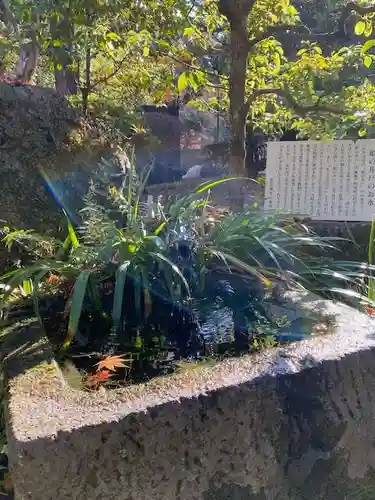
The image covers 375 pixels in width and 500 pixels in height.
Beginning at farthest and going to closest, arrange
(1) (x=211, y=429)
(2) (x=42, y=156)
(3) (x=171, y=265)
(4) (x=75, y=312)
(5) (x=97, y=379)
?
(2) (x=42, y=156), (3) (x=171, y=265), (4) (x=75, y=312), (5) (x=97, y=379), (1) (x=211, y=429)

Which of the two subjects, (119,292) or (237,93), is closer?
(119,292)

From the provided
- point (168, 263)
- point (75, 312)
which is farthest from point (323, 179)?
point (75, 312)

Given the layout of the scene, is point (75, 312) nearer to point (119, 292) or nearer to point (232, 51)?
point (119, 292)

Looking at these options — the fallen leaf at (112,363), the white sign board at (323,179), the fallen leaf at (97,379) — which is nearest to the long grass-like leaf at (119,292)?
the fallen leaf at (112,363)

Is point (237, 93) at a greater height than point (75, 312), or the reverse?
point (237, 93)

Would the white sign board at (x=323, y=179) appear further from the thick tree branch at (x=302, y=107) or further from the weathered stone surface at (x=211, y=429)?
the weathered stone surface at (x=211, y=429)

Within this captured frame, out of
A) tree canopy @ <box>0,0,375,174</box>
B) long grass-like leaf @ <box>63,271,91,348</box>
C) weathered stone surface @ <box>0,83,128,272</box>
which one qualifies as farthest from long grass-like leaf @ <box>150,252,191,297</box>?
tree canopy @ <box>0,0,375,174</box>

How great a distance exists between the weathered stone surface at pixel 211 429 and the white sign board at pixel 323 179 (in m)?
1.64

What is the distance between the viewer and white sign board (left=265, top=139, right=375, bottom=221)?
10.5 ft

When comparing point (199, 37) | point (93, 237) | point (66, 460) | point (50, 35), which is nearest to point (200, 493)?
point (66, 460)

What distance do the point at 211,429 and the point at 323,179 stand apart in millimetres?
2338

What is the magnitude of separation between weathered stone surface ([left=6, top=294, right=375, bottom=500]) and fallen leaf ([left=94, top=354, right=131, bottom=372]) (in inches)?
6.2

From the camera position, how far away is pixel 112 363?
63.7 inches

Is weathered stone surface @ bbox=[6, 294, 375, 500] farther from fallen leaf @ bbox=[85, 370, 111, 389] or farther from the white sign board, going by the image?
the white sign board
